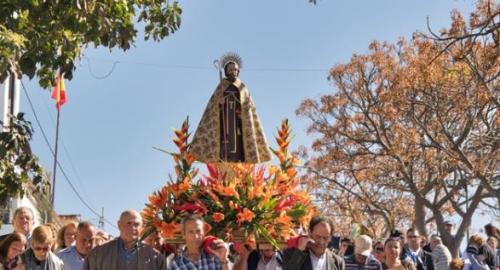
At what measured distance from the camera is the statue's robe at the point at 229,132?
8641 millimetres

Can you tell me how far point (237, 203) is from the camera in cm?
692

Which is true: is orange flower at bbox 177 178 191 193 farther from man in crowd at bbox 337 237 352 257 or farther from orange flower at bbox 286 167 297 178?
man in crowd at bbox 337 237 352 257

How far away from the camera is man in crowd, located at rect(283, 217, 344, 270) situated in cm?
639

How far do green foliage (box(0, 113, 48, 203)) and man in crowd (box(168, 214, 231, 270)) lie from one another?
4.29 metres

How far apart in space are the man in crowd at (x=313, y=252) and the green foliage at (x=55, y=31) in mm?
2823

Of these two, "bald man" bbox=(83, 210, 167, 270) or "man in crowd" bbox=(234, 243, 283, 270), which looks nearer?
"bald man" bbox=(83, 210, 167, 270)

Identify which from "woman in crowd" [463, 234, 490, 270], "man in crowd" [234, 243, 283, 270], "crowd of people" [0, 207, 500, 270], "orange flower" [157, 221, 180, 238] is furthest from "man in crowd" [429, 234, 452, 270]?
"orange flower" [157, 221, 180, 238]

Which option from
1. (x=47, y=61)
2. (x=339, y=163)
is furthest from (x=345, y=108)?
(x=47, y=61)

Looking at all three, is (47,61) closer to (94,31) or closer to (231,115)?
(94,31)

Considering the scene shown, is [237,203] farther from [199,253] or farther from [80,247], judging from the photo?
[80,247]

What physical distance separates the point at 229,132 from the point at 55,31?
2.19 meters

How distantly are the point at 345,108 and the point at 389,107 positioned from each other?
3583 mm

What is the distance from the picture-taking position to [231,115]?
893 cm

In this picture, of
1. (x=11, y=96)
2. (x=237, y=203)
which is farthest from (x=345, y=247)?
(x=11, y=96)
